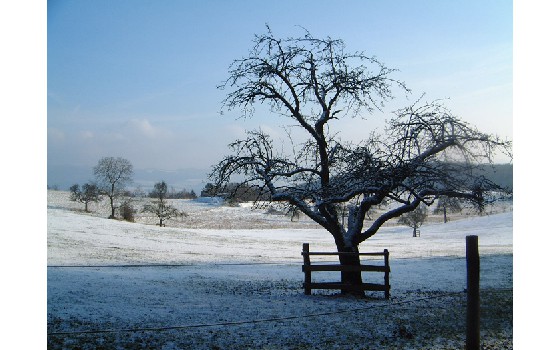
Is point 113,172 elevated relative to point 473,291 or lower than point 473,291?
elevated

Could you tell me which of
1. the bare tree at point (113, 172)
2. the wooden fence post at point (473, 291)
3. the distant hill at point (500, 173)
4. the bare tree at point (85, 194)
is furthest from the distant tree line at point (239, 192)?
the bare tree at point (85, 194)

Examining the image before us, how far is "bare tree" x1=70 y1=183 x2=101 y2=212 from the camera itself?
19984 mm

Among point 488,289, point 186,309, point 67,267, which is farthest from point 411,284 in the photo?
point 67,267

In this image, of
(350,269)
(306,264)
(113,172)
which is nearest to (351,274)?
(350,269)

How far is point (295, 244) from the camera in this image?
891 inches

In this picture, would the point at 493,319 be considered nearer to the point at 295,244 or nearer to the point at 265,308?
the point at 265,308

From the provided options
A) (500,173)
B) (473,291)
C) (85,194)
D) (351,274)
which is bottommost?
(351,274)

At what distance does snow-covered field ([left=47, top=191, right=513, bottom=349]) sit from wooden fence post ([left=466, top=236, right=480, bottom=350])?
0.84 m

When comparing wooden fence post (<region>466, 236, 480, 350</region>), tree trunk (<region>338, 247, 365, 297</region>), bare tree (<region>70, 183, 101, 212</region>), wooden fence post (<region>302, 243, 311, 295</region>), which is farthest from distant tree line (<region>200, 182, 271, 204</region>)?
bare tree (<region>70, 183, 101, 212</region>)

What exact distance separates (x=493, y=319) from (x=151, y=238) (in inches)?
788

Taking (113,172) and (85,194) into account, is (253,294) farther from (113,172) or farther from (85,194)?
(85,194)

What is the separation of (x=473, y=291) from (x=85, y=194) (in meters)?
19.5

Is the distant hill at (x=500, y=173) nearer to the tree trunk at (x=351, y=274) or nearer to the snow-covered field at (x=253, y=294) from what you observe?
the snow-covered field at (x=253, y=294)

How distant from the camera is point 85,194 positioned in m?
21.3
